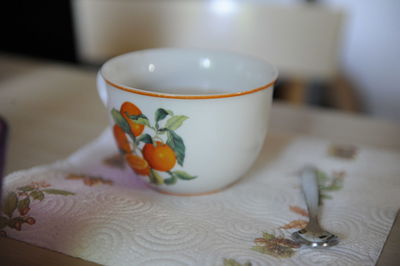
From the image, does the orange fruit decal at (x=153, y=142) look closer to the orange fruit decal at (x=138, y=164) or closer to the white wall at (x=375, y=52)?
the orange fruit decal at (x=138, y=164)

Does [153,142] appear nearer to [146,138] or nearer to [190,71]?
[146,138]

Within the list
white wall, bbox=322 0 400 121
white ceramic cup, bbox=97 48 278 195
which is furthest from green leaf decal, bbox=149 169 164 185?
white wall, bbox=322 0 400 121

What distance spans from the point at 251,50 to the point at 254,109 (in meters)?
0.56

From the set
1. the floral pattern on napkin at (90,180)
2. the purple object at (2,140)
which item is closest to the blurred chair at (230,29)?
the floral pattern on napkin at (90,180)

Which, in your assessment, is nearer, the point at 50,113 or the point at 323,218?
the point at 323,218

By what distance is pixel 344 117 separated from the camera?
2.20 feet

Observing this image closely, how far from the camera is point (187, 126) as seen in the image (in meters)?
0.38

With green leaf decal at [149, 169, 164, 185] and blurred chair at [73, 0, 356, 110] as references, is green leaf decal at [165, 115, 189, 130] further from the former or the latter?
blurred chair at [73, 0, 356, 110]

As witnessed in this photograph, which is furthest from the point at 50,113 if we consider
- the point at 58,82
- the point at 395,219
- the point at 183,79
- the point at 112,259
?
the point at 395,219

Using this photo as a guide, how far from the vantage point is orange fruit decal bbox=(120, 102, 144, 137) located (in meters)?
0.38

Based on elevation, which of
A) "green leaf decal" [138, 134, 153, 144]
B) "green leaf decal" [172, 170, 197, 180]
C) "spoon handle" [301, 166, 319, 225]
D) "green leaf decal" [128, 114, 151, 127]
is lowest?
"spoon handle" [301, 166, 319, 225]

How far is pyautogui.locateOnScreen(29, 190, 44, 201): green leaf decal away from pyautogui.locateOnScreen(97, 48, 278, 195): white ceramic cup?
85 mm

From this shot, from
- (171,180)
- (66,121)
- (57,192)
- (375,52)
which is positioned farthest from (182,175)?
(375,52)

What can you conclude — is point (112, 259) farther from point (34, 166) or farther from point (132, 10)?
point (132, 10)
